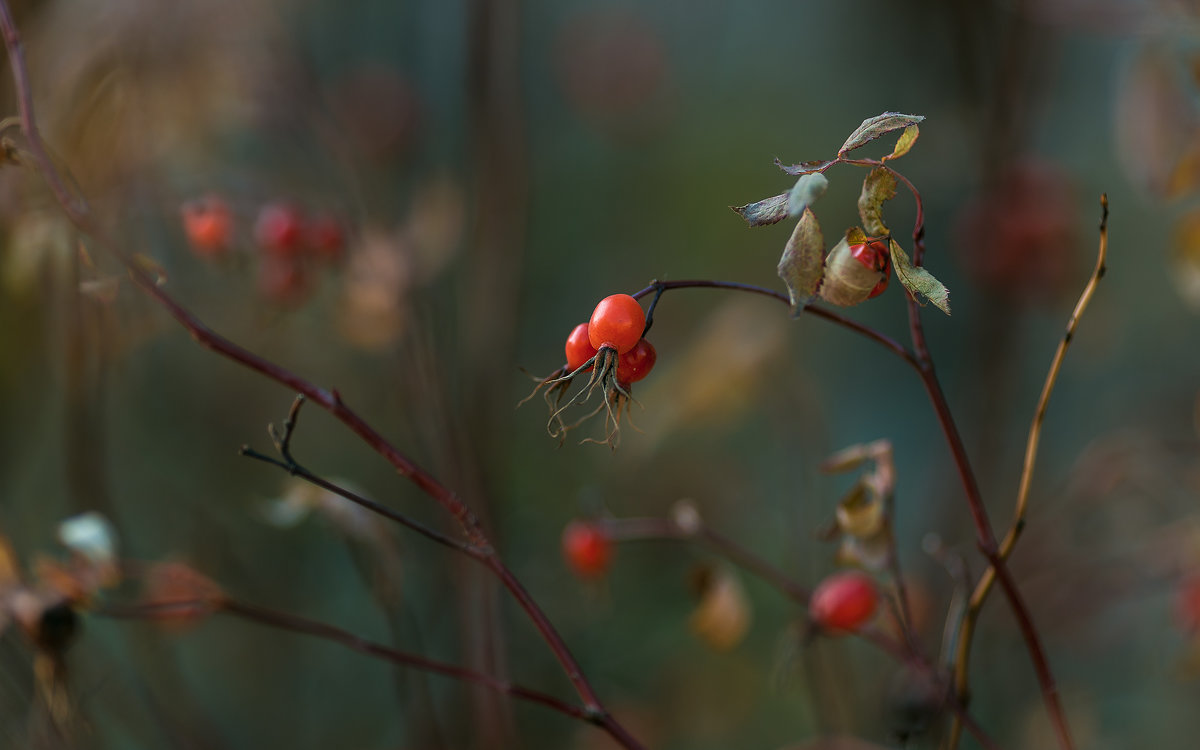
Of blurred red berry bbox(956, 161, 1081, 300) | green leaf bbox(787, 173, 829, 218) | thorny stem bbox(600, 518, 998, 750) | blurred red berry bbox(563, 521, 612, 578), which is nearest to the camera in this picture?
green leaf bbox(787, 173, 829, 218)

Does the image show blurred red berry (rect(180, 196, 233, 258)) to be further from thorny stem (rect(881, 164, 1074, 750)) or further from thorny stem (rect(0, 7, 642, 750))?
thorny stem (rect(881, 164, 1074, 750))

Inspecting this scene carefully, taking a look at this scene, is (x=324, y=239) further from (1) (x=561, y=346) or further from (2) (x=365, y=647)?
(1) (x=561, y=346)

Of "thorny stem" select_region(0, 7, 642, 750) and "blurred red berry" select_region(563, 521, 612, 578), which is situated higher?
"blurred red berry" select_region(563, 521, 612, 578)

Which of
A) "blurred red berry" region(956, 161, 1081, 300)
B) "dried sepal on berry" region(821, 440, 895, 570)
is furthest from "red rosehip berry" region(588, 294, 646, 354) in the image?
"blurred red berry" region(956, 161, 1081, 300)

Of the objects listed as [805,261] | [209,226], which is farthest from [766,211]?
[209,226]

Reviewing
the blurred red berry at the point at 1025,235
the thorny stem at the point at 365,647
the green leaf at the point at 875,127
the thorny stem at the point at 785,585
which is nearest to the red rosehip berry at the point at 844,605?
the thorny stem at the point at 785,585

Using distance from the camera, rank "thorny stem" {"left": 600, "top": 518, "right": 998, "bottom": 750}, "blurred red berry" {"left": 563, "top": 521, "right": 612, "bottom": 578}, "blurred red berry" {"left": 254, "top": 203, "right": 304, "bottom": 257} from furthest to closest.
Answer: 1. "blurred red berry" {"left": 254, "top": 203, "right": 304, "bottom": 257}
2. "blurred red berry" {"left": 563, "top": 521, "right": 612, "bottom": 578}
3. "thorny stem" {"left": 600, "top": 518, "right": 998, "bottom": 750}
